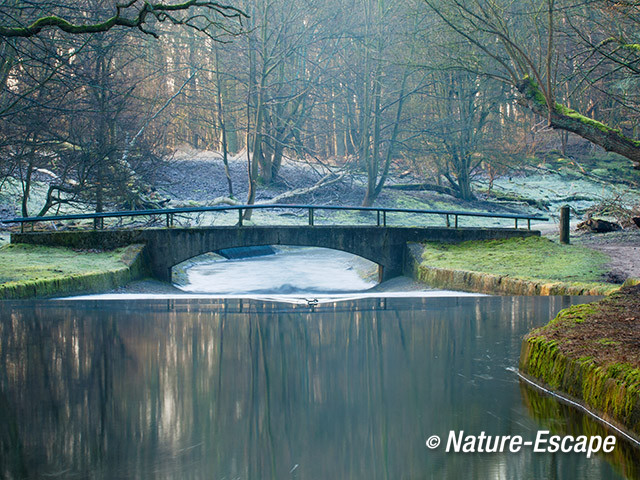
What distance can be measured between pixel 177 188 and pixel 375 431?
3823 centimetres

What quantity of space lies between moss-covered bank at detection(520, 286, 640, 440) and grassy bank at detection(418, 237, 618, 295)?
6.76 metres

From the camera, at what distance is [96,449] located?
5.32 metres

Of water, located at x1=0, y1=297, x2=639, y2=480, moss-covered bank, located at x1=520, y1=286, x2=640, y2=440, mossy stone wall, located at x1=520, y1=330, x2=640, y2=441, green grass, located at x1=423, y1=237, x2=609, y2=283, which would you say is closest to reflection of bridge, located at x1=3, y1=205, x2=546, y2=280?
green grass, located at x1=423, y1=237, x2=609, y2=283

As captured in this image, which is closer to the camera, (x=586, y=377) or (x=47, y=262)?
(x=586, y=377)

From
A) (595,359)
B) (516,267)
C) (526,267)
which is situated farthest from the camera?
(516,267)

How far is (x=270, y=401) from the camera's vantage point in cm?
654

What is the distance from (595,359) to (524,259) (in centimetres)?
1531

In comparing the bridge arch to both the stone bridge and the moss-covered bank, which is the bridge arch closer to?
the stone bridge

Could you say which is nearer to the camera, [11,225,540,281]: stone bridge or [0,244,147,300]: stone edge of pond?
[0,244,147,300]: stone edge of pond

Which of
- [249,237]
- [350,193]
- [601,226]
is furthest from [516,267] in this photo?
[350,193]

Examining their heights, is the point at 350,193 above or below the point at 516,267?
above

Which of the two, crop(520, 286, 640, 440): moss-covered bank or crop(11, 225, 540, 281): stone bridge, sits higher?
crop(11, 225, 540, 281): stone bridge

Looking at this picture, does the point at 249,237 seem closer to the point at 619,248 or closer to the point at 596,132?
the point at 596,132

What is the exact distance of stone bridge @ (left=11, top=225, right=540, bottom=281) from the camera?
77.8 feet
